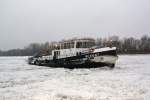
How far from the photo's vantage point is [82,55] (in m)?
34.1

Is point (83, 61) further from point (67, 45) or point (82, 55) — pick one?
point (67, 45)

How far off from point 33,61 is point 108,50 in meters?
22.2

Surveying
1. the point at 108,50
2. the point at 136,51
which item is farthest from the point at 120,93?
the point at 136,51

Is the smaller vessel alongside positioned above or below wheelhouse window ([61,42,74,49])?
below

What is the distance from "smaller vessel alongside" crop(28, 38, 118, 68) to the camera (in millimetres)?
33312

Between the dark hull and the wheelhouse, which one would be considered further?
the wheelhouse

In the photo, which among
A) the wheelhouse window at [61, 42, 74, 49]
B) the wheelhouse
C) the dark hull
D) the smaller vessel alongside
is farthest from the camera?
the wheelhouse window at [61, 42, 74, 49]

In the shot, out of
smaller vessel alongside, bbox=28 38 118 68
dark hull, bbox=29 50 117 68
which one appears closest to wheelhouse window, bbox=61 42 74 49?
smaller vessel alongside, bbox=28 38 118 68

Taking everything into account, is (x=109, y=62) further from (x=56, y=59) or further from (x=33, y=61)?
(x=33, y=61)

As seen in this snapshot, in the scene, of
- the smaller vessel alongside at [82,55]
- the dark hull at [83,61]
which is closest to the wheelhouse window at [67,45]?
the smaller vessel alongside at [82,55]

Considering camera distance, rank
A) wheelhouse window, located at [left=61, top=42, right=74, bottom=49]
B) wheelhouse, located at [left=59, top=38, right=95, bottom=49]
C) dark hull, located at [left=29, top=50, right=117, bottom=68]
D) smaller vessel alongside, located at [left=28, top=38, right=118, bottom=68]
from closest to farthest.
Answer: smaller vessel alongside, located at [left=28, top=38, right=118, bottom=68] < dark hull, located at [left=29, top=50, right=117, bottom=68] < wheelhouse, located at [left=59, top=38, right=95, bottom=49] < wheelhouse window, located at [left=61, top=42, right=74, bottom=49]

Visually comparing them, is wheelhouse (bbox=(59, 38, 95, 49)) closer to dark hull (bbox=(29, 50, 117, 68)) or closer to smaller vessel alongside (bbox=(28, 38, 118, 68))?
smaller vessel alongside (bbox=(28, 38, 118, 68))

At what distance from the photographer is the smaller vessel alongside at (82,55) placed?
1312 inches

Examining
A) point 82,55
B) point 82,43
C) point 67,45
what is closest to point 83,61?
point 82,55
